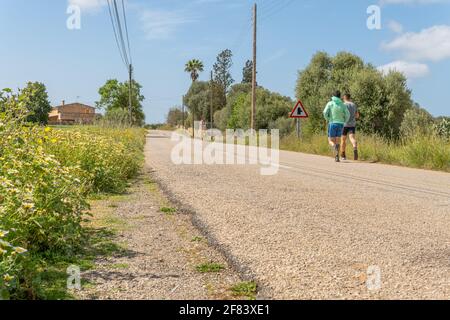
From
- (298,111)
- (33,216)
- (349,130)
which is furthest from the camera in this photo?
(298,111)

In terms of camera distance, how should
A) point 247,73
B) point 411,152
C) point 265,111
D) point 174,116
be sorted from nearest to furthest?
point 411,152 → point 265,111 → point 247,73 → point 174,116

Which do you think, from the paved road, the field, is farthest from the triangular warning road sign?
the field

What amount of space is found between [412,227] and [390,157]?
9.30 metres

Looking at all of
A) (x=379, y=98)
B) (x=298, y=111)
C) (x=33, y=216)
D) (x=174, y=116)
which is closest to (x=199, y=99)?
(x=174, y=116)

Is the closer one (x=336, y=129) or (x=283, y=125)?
(x=336, y=129)

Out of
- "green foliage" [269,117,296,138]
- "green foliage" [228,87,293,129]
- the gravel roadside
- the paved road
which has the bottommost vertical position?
the gravel roadside

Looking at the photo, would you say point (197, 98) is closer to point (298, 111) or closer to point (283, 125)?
point (283, 125)

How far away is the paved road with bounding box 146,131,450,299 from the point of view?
3131 millimetres

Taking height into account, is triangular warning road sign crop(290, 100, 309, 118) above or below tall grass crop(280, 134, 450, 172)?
above

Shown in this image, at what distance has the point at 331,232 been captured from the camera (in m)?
4.54

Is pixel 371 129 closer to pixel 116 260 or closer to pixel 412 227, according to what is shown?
pixel 412 227

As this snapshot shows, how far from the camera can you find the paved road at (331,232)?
10.3 feet

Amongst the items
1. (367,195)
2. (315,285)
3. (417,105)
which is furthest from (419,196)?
(417,105)

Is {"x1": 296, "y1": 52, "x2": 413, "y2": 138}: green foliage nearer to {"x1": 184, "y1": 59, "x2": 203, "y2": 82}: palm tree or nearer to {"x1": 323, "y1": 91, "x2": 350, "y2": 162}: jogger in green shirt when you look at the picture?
{"x1": 323, "y1": 91, "x2": 350, "y2": 162}: jogger in green shirt
